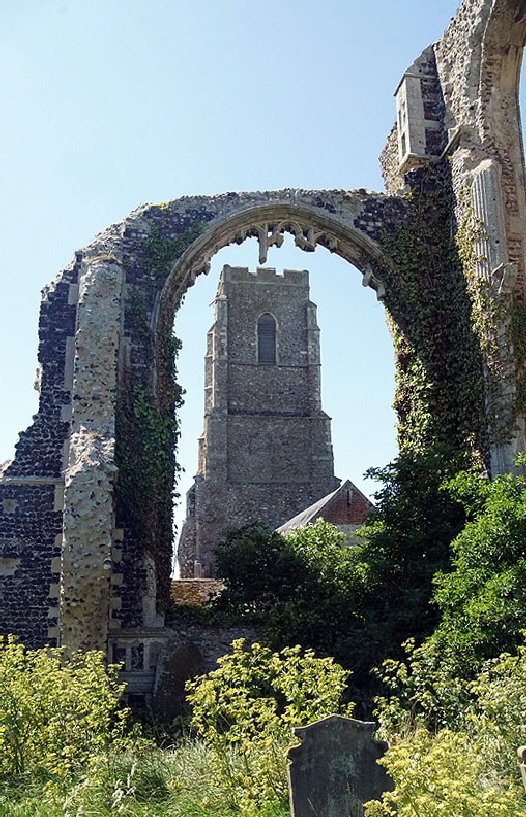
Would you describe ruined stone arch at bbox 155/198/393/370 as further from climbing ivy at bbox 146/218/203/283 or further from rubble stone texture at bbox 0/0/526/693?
climbing ivy at bbox 146/218/203/283

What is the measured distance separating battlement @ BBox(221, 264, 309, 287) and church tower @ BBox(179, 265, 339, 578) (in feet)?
0.15

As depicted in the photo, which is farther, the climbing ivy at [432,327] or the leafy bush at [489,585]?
the climbing ivy at [432,327]

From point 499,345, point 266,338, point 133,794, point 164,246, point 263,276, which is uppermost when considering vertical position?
point 263,276

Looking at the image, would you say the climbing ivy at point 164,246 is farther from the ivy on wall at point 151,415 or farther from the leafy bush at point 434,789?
the leafy bush at point 434,789

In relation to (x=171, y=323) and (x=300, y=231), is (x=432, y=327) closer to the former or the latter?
(x=300, y=231)

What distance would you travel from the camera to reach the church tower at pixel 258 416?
3189 cm

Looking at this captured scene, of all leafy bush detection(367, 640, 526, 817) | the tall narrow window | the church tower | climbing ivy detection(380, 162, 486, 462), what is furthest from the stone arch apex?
the tall narrow window

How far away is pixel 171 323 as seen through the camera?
41.0 feet

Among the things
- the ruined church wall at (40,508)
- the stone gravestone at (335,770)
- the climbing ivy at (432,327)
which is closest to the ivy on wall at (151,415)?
the ruined church wall at (40,508)

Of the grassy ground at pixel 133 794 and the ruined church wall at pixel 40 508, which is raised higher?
the ruined church wall at pixel 40 508

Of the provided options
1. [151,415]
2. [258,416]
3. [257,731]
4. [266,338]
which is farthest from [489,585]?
[266,338]

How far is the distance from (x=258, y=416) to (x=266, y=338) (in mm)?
3971

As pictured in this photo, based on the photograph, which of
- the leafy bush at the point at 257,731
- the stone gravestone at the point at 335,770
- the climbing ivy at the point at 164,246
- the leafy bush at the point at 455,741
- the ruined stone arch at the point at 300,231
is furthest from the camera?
the ruined stone arch at the point at 300,231

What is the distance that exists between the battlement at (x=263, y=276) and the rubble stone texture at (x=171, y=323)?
2245cm
